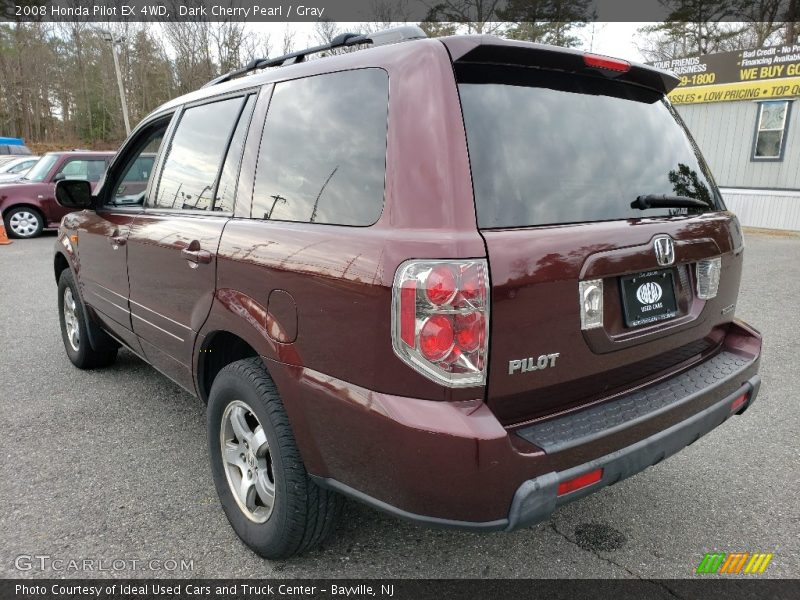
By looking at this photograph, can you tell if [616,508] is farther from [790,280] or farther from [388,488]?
[790,280]

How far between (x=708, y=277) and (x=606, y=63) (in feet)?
3.05

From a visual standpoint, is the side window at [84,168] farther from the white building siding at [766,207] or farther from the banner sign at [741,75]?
the white building siding at [766,207]

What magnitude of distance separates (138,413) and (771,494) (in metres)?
3.59

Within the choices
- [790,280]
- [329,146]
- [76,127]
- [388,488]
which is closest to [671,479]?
[388,488]

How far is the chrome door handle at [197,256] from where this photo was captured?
2.42 metres

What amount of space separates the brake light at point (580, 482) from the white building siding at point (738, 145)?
1548 centimetres

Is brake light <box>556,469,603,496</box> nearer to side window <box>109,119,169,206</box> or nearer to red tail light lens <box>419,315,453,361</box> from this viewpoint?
red tail light lens <box>419,315,453,361</box>

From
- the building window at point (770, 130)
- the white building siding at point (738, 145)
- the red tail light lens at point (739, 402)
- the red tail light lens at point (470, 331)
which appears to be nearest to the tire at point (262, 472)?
the red tail light lens at point (470, 331)

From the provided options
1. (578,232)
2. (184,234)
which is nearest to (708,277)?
(578,232)

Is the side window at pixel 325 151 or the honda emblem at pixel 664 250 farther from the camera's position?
the honda emblem at pixel 664 250

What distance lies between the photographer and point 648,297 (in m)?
2.04

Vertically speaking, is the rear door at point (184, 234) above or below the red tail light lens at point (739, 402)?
above

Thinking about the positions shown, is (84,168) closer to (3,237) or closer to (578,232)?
(3,237)

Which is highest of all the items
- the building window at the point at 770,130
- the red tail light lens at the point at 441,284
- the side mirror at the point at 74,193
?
the building window at the point at 770,130
